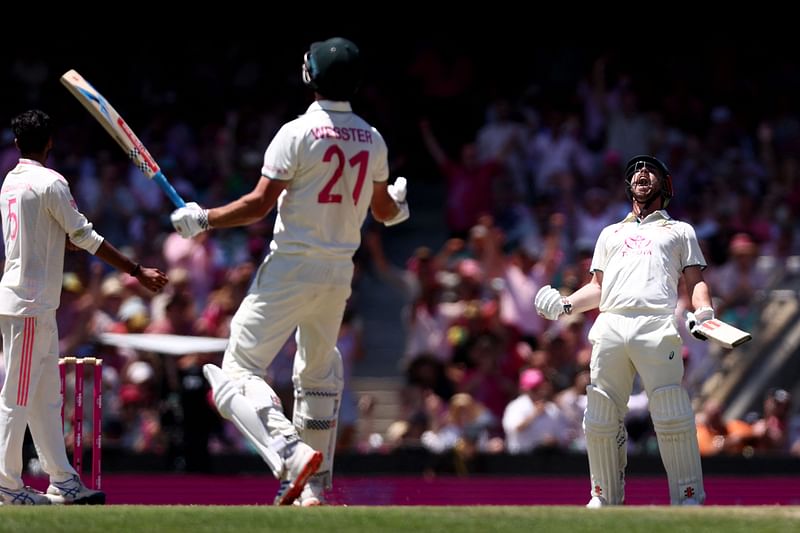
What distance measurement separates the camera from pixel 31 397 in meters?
8.61

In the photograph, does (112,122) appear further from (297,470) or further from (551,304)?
(551,304)

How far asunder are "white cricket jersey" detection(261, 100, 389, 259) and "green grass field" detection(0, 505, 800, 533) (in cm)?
149

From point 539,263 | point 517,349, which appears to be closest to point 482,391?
point 517,349

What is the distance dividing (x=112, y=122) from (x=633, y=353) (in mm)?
3058

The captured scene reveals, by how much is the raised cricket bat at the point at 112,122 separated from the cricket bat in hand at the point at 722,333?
280 centimetres

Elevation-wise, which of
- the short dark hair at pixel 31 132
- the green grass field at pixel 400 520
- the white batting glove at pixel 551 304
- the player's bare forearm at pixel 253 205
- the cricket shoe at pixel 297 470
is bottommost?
the green grass field at pixel 400 520

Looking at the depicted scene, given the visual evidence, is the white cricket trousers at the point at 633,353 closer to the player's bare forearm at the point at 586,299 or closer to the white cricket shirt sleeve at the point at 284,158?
the player's bare forearm at the point at 586,299

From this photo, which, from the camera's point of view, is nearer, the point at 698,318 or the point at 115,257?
the point at 698,318

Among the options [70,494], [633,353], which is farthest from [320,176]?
[70,494]

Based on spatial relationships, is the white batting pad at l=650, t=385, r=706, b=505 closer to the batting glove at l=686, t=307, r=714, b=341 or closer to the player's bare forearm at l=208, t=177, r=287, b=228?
the batting glove at l=686, t=307, r=714, b=341

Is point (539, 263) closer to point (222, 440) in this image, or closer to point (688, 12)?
point (222, 440)

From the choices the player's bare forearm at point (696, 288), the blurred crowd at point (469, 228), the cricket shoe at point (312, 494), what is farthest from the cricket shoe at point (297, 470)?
the blurred crowd at point (469, 228)

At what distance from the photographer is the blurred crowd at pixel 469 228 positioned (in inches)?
540

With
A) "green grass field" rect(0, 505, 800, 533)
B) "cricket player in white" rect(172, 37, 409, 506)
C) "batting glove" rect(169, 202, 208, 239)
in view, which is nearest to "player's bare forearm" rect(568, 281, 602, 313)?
"cricket player in white" rect(172, 37, 409, 506)
